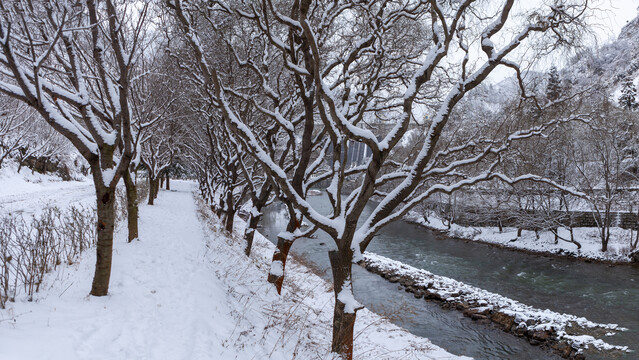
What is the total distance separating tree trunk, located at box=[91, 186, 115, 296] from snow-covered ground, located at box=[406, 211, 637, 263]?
21683mm

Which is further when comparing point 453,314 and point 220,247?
point 453,314

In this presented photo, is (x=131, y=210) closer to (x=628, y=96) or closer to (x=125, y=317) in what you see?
(x=125, y=317)

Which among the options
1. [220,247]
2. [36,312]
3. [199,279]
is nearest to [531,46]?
[199,279]

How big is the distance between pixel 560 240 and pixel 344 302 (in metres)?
20.9

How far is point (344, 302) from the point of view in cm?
461

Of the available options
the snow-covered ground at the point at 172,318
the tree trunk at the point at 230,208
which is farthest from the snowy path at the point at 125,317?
the tree trunk at the point at 230,208

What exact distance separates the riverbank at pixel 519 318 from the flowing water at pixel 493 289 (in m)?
0.32

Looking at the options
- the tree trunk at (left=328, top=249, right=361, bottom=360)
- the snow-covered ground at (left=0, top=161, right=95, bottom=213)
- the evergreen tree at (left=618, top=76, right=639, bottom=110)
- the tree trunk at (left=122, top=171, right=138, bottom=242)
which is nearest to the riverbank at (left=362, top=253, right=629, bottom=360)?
the tree trunk at (left=328, top=249, right=361, bottom=360)

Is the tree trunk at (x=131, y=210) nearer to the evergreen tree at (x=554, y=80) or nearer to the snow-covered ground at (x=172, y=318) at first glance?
the snow-covered ground at (x=172, y=318)

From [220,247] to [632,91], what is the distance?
1709 inches

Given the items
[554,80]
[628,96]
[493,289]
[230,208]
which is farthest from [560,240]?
[628,96]

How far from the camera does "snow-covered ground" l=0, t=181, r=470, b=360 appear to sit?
358 cm

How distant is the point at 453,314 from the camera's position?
1128 cm

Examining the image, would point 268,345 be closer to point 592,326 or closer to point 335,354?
Answer: point 335,354
